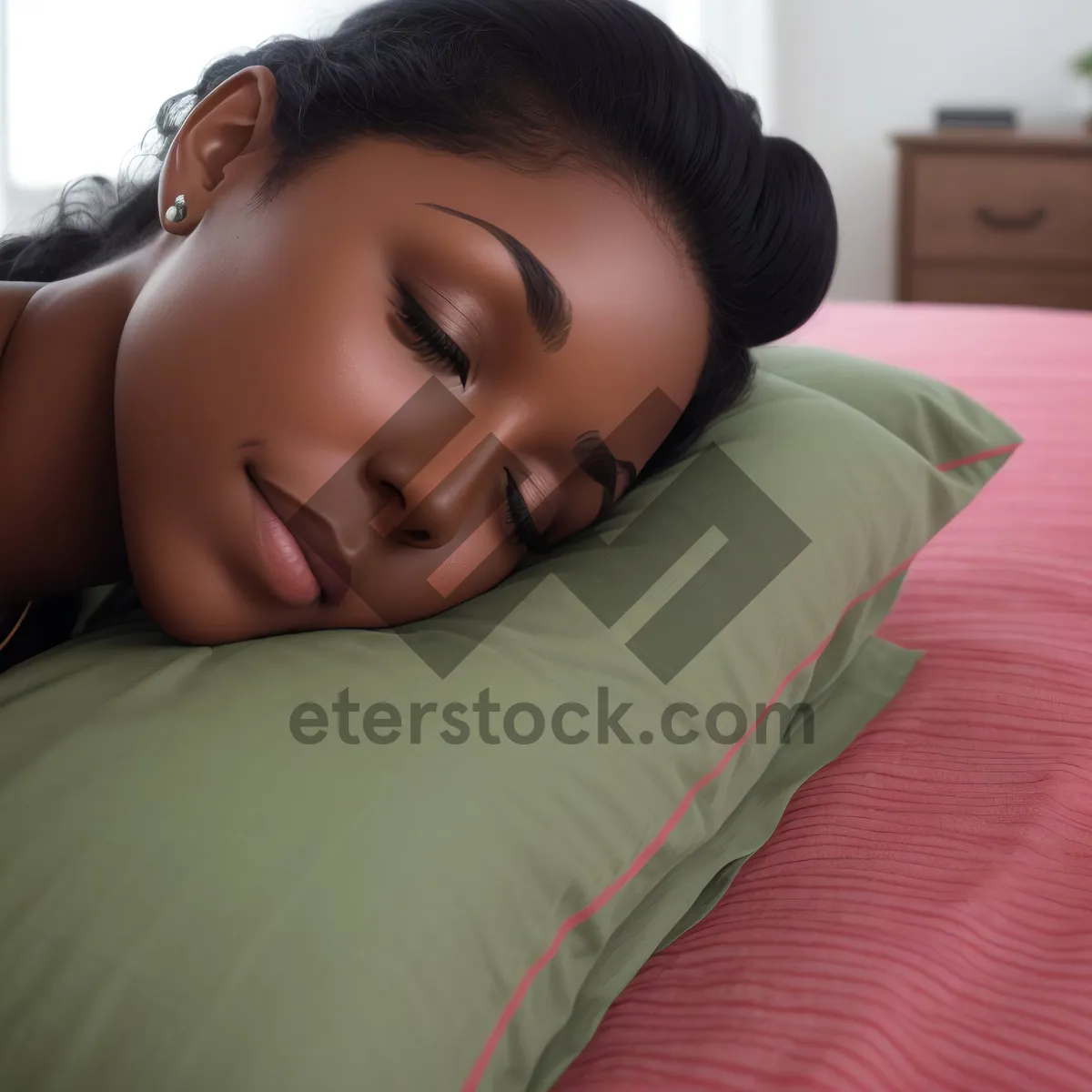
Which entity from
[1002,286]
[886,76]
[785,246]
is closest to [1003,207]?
[1002,286]

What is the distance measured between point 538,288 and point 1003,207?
314cm

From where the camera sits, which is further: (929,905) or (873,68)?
(873,68)

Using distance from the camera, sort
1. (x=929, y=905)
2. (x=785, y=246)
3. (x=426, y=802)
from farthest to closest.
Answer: (x=785, y=246) < (x=929, y=905) < (x=426, y=802)

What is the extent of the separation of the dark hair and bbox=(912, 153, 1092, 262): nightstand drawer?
2768mm

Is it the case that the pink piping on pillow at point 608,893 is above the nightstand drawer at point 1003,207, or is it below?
above

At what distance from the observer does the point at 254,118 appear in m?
0.86

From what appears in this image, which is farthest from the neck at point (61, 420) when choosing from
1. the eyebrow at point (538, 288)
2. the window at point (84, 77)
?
the window at point (84, 77)

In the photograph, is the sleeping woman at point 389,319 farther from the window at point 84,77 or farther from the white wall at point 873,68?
the white wall at point 873,68

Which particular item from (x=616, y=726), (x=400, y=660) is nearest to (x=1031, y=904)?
(x=616, y=726)

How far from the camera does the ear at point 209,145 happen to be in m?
0.85

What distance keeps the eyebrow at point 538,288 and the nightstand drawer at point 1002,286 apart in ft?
10.2

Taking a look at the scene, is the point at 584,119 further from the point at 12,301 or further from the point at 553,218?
the point at 12,301

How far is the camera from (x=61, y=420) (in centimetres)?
86

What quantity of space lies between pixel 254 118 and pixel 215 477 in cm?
30
